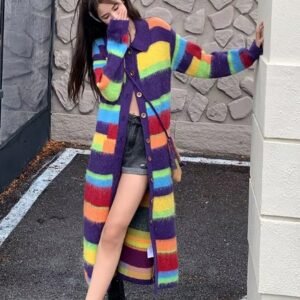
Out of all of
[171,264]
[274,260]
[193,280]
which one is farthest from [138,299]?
[274,260]

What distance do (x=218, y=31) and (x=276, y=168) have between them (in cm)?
379

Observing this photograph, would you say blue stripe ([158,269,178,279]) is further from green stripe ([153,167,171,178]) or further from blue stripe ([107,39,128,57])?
blue stripe ([107,39,128,57])

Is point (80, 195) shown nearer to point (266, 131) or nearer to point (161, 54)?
point (161, 54)

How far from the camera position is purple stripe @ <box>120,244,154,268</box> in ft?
10.1

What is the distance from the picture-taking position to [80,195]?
5316 mm

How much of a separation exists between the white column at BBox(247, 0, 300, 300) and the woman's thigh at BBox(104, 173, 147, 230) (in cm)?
48

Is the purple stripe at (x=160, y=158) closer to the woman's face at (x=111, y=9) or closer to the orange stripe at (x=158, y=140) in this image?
the orange stripe at (x=158, y=140)

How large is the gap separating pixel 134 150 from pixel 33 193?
253 cm

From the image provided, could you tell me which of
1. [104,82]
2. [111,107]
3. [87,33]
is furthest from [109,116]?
[87,33]

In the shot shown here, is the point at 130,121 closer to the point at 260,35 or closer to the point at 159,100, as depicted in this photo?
the point at 159,100

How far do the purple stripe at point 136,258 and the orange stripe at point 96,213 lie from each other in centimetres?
19

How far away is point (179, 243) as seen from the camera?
4.49m

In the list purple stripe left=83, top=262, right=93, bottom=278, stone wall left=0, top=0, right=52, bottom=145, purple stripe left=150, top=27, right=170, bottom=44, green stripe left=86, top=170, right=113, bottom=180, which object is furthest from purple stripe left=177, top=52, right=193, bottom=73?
stone wall left=0, top=0, right=52, bottom=145

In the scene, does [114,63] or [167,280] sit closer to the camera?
[114,63]
